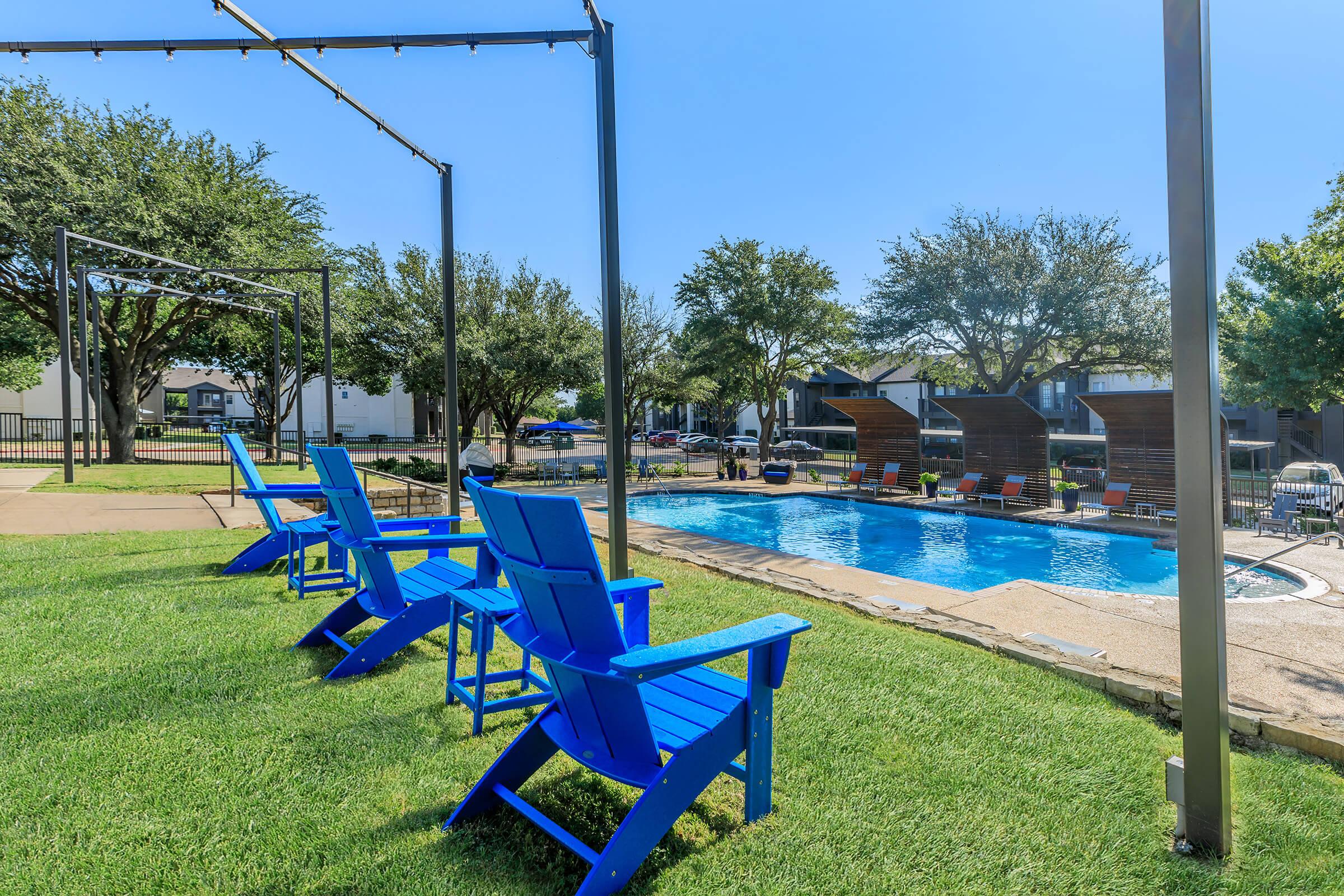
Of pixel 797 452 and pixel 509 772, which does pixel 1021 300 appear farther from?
pixel 509 772

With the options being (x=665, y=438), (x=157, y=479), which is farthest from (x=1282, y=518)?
(x=665, y=438)

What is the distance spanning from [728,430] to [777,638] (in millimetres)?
59507

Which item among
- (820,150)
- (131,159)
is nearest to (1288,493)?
(820,150)

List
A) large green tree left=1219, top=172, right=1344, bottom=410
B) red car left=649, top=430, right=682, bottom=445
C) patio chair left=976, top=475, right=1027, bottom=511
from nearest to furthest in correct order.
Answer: patio chair left=976, top=475, right=1027, bottom=511 < large green tree left=1219, top=172, right=1344, bottom=410 < red car left=649, top=430, right=682, bottom=445

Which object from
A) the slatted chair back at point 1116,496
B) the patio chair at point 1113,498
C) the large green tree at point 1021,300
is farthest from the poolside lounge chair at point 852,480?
the slatted chair back at point 1116,496

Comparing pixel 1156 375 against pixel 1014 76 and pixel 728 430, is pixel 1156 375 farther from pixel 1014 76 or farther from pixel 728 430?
pixel 728 430

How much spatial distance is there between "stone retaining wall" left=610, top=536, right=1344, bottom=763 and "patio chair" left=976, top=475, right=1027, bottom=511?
14.8m

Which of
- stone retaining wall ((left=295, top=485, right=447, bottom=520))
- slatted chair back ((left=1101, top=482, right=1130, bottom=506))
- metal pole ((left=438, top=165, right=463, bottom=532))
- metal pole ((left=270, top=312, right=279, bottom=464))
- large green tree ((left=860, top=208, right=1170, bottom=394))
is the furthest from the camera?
large green tree ((left=860, top=208, right=1170, bottom=394))

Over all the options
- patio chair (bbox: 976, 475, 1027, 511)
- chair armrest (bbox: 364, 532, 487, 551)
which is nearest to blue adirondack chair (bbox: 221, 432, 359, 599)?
chair armrest (bbox: 364, 532, 487, 551)

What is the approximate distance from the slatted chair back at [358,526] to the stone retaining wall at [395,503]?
19.8 feet

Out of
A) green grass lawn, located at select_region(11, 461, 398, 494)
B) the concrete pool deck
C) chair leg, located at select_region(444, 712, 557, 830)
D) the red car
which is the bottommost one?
the concrete pool deck

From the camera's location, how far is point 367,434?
49156 mm

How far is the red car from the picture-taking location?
53.6 metres

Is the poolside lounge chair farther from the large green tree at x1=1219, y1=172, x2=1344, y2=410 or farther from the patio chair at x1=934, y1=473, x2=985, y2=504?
the large green tree at x1=1219, y1=172, x2=1344, y2=410
